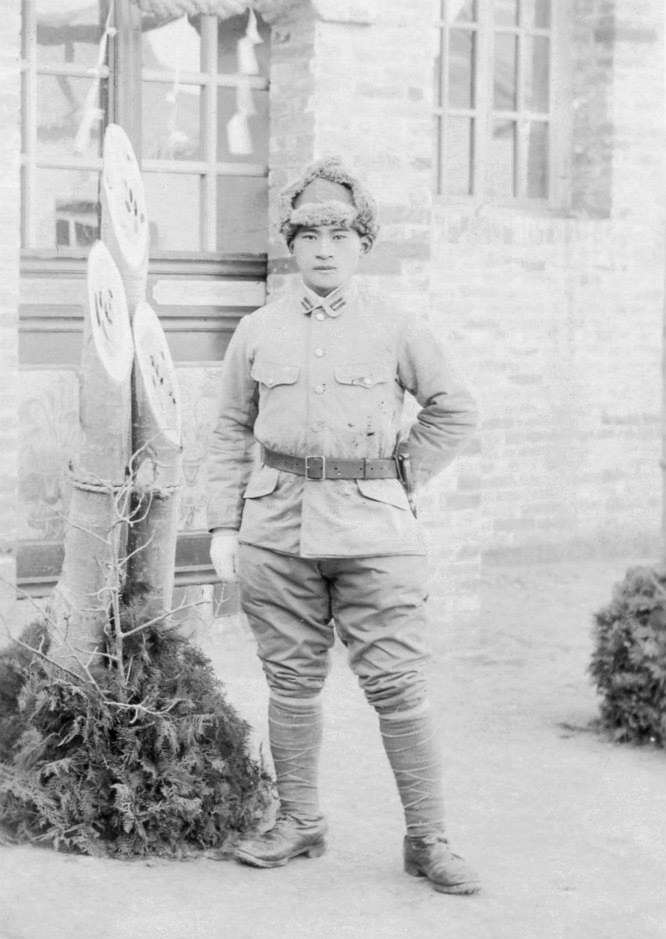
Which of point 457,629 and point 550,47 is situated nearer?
point 457,629

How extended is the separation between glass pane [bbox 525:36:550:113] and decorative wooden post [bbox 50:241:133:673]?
631 centimetres

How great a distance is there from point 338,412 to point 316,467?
0.16 m

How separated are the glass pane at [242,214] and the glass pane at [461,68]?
105 inches

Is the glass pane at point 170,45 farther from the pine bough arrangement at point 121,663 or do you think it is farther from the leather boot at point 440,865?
the leather boot at point 440,865

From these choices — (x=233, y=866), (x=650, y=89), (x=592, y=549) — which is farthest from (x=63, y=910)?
(x=650, y=89)

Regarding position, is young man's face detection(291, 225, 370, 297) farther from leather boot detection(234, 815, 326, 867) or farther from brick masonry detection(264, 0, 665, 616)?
brick masonry detection(264, 0, 665, 616)

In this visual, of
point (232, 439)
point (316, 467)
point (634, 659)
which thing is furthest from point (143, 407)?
point (634, 659)

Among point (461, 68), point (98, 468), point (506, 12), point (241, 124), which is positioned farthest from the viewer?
point (506, 12)

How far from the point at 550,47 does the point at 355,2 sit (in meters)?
3.32

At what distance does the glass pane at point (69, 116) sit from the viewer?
7691 millimetres

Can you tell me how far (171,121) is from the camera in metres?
8.09

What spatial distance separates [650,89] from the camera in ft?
36.0

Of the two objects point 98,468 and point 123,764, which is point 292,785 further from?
point 98,468

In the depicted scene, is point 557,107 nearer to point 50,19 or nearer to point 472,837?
point 50,19
